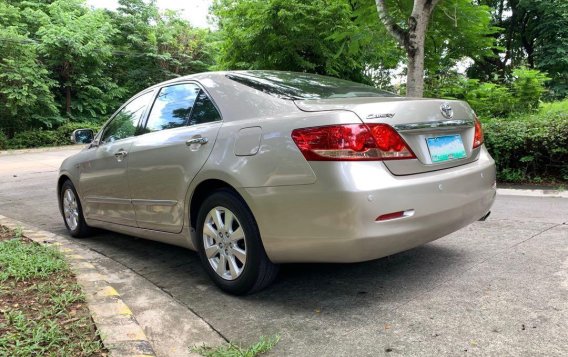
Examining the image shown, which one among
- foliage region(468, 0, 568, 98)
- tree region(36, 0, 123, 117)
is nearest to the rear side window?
foliage region(468, 0, 568, 98)

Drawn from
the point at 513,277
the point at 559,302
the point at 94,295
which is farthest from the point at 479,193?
the point at 94,295

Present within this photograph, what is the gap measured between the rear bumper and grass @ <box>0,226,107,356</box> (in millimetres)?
→ 1169

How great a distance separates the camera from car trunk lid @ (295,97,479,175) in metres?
2.83

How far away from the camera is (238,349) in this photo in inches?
98.3

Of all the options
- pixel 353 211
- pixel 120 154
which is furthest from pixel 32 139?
pixel 353 211

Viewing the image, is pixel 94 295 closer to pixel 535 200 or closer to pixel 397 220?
pixel 397 220

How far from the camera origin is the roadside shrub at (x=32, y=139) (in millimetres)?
21484

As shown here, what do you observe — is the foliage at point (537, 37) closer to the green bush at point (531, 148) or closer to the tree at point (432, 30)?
the tree at point (432, 30)

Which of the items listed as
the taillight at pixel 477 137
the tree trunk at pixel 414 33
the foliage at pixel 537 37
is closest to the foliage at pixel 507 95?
the tree trunk at pixel 414 33

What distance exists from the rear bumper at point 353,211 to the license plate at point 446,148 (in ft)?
0.32

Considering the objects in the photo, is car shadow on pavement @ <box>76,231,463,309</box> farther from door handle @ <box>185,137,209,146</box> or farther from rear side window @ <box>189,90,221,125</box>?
rear side window @ <box>189,90,221,125</box>

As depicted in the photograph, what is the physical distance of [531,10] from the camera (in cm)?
2447

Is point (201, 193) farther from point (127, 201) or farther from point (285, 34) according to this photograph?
point (285, 34)

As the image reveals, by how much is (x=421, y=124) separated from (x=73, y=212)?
412 centimetres
